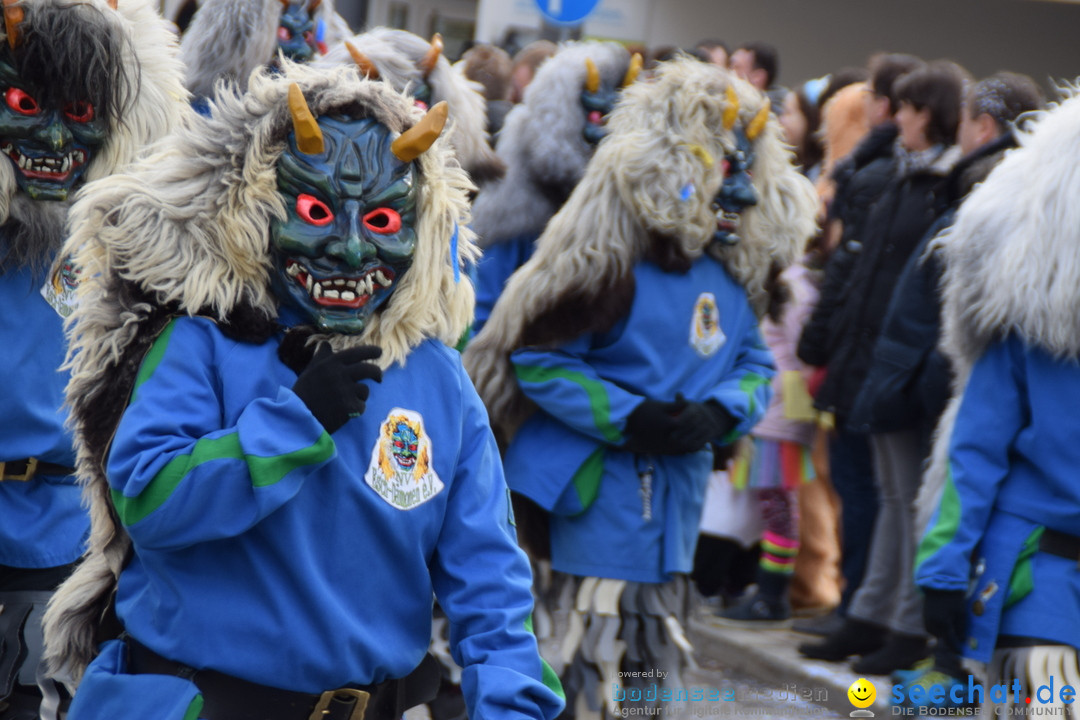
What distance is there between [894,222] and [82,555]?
10.8 feet

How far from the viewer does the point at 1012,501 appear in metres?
3.24

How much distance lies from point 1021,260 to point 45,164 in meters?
2.46

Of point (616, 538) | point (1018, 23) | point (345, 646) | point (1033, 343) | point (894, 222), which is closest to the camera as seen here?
point (345, 646)

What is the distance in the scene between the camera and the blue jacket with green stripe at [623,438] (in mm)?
4066

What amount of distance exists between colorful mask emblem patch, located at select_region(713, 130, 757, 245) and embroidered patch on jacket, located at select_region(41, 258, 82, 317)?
195 centimetres

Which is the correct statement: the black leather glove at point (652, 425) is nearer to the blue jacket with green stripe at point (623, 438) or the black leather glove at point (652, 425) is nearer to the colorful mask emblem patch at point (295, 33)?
the blue jacket with green stripe at point (623, 438)

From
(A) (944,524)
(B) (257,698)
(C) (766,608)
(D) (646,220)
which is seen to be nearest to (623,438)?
(D) (646,220)

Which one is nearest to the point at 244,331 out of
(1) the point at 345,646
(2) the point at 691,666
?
(1) the point at 345,646

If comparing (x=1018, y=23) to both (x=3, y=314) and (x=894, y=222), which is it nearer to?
(x=894, y=222)

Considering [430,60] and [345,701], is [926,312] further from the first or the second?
[345,701]

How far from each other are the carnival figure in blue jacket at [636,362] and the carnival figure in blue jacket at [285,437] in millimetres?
1597

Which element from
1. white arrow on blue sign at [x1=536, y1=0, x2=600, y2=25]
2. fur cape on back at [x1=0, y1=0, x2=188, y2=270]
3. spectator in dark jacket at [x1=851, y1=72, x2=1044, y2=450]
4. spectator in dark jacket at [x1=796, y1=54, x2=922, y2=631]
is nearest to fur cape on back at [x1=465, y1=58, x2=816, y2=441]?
spectator in dark jacket at [x1=851, y1=72, x2=1044, y2=450]

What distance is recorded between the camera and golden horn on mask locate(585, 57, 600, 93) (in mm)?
5324

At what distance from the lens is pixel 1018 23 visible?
12.6 m
